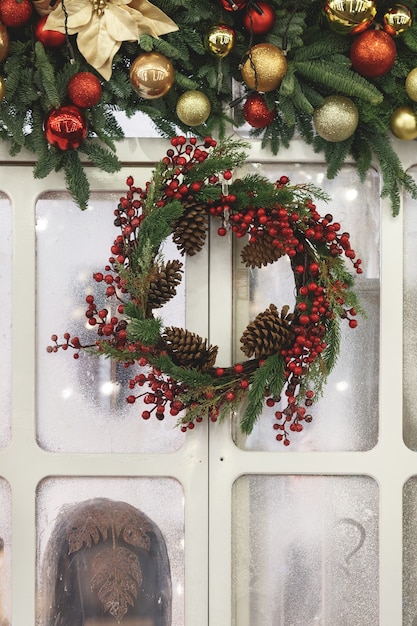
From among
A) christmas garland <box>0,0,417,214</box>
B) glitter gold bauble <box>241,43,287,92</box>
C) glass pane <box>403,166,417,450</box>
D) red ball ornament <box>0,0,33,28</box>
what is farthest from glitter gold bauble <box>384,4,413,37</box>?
red ball ornament <box>0,0,33,28</box>

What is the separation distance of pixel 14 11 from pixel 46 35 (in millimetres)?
70

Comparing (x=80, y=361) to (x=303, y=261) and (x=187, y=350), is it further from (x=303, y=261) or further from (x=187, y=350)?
(x=303, y=261)

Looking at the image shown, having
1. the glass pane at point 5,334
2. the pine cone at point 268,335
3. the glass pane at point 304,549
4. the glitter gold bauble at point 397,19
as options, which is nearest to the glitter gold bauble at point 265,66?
the glitter gold bauble at point 397,19

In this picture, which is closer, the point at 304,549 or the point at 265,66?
the point at 265,66

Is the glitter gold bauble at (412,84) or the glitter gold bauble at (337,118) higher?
the glitter gold bauble at (412,84)

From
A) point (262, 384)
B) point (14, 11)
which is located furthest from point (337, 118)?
point (14, 11)

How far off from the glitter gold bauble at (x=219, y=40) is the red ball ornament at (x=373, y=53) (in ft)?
0.79

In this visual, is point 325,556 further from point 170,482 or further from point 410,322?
point 410,322

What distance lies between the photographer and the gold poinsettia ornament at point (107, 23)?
1212 millimetres

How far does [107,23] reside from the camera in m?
1.22

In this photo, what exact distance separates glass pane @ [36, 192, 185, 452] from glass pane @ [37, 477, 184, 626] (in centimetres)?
9

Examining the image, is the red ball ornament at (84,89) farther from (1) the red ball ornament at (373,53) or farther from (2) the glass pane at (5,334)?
(1) the red ball ornament at (373,53)

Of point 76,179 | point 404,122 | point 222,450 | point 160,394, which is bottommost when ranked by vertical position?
point 222,450

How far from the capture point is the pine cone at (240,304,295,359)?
120cm
